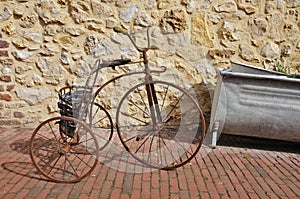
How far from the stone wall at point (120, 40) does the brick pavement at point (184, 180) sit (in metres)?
0.75

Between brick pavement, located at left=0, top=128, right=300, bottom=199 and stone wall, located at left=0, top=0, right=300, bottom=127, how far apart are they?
75 cm

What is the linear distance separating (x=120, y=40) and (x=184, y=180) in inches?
72.3

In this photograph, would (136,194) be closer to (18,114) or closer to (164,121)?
(164,121)

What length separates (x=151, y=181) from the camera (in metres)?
2.33

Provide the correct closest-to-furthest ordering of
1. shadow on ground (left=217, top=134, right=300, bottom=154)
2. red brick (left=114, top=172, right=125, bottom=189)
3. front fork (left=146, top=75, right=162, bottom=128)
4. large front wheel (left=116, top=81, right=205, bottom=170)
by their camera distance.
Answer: red brick (left=114, top=172, right=125, bottom=189) < front fork (left=146, top=75, right=162, bottom=128) < large front wheel (left=116, top=81, right=205, bottom=170) < shadow on ground (left=217, top=134, right=300, bottom=154)

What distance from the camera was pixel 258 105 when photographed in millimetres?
2842

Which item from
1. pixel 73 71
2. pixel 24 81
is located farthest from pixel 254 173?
pixel 24 81

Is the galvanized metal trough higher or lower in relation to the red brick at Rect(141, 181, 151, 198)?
higher

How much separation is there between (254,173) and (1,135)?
273 cm

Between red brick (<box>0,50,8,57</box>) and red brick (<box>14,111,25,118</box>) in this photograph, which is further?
red brick (<box>14,111,25,118</box>)

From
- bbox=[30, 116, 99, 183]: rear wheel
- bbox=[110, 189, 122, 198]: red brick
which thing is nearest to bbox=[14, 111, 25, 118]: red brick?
bbox=[30, 116, 99, 183]: rear wheel

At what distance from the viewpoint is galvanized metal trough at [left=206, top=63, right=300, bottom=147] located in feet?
9.12

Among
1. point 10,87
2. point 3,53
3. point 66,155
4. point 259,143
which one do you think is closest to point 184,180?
point 66,155

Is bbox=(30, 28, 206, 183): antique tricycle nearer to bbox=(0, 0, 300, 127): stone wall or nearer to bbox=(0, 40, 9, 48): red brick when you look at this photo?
bbox=(0, 0, 300, 127): stone wall
